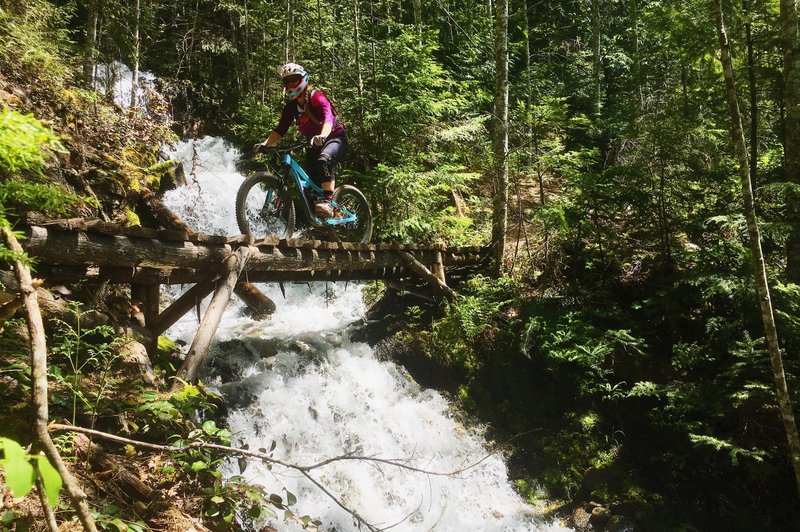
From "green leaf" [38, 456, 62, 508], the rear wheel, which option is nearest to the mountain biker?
the rear wheel

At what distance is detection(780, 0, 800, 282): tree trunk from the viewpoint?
556 cm

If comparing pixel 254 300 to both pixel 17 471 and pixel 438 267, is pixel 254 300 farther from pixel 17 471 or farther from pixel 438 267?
pixel 17 471

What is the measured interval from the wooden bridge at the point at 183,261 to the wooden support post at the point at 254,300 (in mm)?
2149

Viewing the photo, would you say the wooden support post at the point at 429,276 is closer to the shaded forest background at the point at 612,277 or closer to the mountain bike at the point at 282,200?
the shaded forest background at the point at 612,277

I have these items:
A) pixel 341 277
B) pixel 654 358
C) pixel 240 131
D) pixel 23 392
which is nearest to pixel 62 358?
pixel 23 392

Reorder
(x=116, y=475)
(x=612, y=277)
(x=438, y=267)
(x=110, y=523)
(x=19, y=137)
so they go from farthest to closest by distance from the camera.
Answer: (x=438, y=267) → (x=612, y=277) → (x=116, y=475) → (x=110, y=523) → (x=19, y=137)

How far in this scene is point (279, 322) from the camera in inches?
367

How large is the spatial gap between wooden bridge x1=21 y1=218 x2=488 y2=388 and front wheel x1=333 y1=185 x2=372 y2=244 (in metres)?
0.55

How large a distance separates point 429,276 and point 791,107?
5.42 m

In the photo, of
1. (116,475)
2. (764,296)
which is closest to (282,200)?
(116,475)

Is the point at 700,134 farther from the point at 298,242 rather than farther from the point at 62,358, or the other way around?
the point at 62,358

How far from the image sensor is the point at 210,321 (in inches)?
186

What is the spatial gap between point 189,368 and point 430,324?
4884mm

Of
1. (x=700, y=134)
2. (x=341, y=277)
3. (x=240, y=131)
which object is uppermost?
(x=240, y=131)
